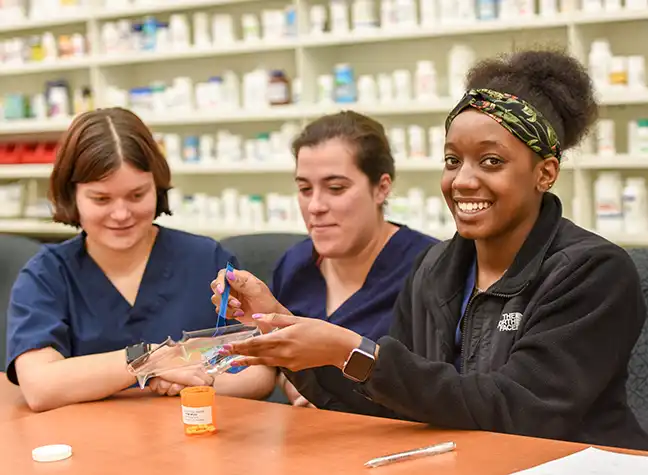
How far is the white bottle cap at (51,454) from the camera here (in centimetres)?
163

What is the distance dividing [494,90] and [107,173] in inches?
37.4

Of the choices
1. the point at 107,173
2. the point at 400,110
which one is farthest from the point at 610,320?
the point at 400,110

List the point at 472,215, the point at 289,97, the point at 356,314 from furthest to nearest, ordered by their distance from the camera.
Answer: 1. the point at 289,97
2. the point at 356,314
3. the point at 472,215

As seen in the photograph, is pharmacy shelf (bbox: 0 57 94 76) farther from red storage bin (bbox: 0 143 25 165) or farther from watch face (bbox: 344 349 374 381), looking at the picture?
watch face (bbox: 344 349 374 381)

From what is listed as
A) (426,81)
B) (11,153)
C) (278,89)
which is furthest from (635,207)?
(11,153)

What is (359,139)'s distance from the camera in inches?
100

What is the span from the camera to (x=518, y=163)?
70.6 inches

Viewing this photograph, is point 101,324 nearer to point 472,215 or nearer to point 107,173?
point 107,173

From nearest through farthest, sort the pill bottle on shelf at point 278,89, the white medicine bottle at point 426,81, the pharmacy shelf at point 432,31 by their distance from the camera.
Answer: the pharmacy shelf at point 432,31
the white medicine bottle at point 426,81
the pill bottle on shelf at point 278,89

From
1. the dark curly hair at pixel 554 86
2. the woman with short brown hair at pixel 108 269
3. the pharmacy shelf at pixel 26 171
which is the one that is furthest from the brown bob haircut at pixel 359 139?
the pharmacy shelf at pixel 26 171

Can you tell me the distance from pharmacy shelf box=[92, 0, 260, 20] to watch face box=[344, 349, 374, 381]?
387cm

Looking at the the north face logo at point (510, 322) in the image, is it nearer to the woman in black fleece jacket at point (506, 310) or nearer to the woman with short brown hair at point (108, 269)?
→ the woman in black fleece jacket at point (506, 310)

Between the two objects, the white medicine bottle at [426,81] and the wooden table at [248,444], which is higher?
the white medicine bottle at [426,81]

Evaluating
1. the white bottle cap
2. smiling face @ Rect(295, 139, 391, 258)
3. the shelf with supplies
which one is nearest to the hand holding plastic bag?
the white bottle cap
